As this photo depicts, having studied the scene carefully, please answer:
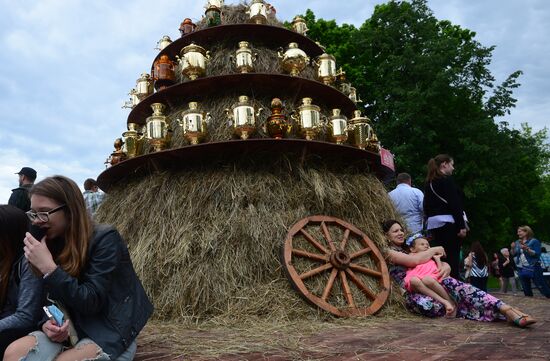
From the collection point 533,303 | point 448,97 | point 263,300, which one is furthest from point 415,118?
point 263,300

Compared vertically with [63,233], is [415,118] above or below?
above

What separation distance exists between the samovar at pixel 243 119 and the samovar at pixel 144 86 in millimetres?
2343

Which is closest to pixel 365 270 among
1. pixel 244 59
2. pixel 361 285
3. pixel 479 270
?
pixel 361 285

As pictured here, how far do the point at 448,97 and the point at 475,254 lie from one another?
8.96 metres

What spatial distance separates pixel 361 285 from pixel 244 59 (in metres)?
3.09

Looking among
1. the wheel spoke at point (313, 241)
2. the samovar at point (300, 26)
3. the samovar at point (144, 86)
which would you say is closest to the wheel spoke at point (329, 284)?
the wheel spoke at point (313, 241)

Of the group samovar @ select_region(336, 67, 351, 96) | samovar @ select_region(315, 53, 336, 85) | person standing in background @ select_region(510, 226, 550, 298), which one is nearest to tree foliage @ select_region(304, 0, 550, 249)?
person standing in background @ select_region(510, 226, 550, 298)

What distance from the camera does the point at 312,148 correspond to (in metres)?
4.96

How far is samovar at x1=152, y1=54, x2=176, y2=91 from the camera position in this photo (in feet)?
19.9

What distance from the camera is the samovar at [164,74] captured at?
606 cm

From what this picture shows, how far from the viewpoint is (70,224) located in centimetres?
233

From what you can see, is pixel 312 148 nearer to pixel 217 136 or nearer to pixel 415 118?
pixel 217 136

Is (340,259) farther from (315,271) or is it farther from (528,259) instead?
(528,259)

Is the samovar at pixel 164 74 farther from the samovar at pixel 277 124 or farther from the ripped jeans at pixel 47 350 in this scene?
the ripped jeans at pixel 47 350
